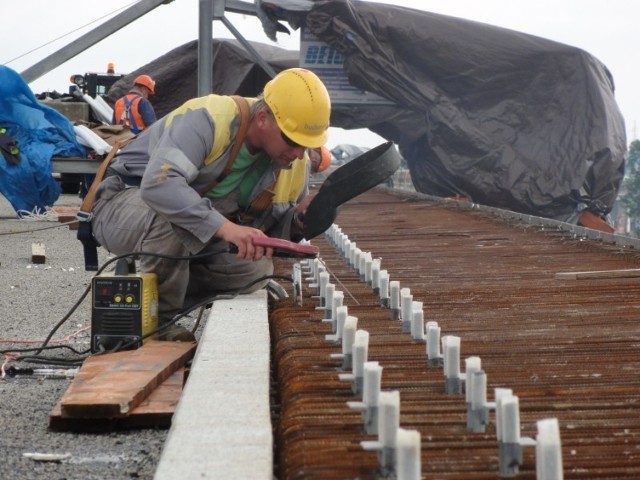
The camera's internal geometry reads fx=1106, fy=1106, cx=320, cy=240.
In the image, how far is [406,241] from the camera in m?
8.62

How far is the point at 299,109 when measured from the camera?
5285 mm

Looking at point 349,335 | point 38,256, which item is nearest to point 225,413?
point 349,335

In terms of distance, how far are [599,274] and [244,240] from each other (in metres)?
2.16

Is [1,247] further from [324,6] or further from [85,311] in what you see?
[324,6]

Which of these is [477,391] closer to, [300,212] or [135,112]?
[300,212]

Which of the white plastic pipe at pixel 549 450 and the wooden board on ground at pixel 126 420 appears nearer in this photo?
the white plastic pipe at pixel 549 450

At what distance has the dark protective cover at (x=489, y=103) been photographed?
15133mm

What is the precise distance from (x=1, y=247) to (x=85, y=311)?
450 centimetres

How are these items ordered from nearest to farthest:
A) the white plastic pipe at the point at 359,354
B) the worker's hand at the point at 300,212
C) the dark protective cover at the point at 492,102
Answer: the white plastic pipe at the point at 359,354 < the worker's hand at the point at 300,212 < the dark protective cover at the point at 492,102

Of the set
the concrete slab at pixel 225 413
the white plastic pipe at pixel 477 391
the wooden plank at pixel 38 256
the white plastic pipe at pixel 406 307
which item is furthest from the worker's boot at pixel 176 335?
the wooden plank at pixel 38 256

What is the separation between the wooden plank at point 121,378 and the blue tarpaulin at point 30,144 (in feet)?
30.4

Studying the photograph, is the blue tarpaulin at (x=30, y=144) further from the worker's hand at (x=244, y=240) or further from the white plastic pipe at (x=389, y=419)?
the white plastic pipe at (x=389, y=419)

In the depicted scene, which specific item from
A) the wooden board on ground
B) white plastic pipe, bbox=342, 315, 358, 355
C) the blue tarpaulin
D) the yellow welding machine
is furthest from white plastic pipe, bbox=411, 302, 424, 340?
the blue tarpaulin

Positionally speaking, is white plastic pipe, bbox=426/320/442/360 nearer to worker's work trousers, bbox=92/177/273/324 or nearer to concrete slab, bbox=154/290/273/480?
concrete slab, bbox=154/290/273/480
